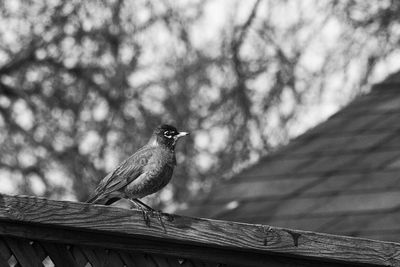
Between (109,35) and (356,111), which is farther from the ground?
(109,35)

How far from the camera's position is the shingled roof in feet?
24.8

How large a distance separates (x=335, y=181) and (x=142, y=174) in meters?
2.22

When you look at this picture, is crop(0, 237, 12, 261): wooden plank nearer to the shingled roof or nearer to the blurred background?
the shingled roof

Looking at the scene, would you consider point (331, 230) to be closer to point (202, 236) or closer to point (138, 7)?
point (202, 236)

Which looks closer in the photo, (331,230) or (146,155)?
(146,155)

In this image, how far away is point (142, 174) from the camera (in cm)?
632

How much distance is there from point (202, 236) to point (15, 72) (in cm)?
1291

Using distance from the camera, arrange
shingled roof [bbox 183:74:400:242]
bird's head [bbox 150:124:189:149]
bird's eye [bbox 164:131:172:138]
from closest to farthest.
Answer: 1. bird's head [bbox 150:124:189:149]
2. bird's eye [bbox 164:131:172:138]
3. shingled roof [bbox 183:74:400:242]

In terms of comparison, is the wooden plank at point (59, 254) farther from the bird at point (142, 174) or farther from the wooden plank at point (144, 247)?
the bird at point (142, 174)

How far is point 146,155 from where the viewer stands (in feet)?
21.4

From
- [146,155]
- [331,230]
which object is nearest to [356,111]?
[331,230]

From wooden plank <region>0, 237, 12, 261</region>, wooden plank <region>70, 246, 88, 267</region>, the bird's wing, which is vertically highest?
the bird's wing

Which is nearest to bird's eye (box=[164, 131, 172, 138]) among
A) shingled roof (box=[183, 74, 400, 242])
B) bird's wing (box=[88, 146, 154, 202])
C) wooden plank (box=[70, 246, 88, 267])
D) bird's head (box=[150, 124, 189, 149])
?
bird's head (box=[150, 124, 189, 149])

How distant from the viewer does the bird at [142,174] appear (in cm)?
597
